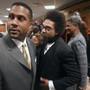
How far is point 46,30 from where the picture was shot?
1.21 metres

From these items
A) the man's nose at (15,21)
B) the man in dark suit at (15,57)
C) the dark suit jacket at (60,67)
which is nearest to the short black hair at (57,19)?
the dark suit jacket at (60,67)

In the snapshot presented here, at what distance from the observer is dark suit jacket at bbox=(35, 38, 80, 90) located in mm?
1044

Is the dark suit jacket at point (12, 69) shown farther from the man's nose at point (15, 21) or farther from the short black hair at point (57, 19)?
the short black hair at point (57, 19)

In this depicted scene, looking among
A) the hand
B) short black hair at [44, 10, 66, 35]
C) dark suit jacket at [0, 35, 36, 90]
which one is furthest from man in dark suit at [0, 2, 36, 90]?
short black hair at [44, 10, 66, 35]

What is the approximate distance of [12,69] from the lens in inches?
30.1

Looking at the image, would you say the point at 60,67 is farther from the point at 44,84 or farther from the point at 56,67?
the point at 44,84

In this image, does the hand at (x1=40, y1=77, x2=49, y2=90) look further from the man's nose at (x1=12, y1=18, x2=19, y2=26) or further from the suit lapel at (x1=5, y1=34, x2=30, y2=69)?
the man's nose at (x1=12, y1=18, x2=19, y2=26)

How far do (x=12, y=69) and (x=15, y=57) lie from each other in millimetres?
88

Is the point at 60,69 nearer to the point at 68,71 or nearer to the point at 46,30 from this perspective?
the point at 68,71

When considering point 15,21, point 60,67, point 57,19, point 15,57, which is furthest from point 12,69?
point 57,19

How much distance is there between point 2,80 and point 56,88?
54cm

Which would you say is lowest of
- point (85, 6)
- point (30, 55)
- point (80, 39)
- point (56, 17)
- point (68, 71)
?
point (68, 71)

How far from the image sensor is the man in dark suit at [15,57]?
753 mm

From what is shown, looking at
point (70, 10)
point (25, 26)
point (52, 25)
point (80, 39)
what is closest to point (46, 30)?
point (52, 25)
